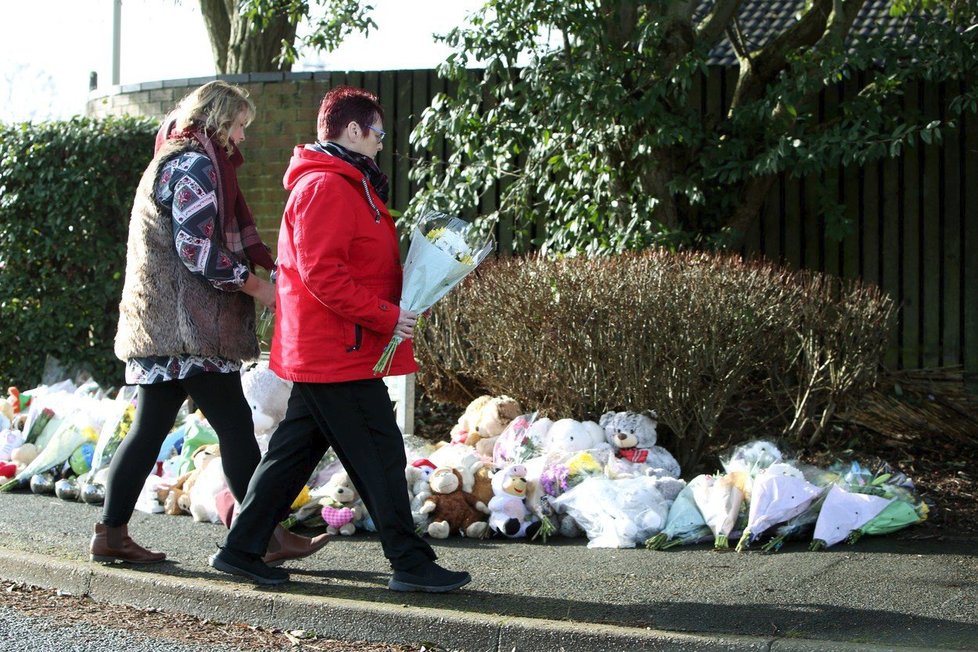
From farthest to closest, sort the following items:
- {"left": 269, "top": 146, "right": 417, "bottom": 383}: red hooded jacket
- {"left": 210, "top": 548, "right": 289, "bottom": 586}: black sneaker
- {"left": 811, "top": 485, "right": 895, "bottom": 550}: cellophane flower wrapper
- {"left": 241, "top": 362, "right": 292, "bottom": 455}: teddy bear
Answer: {"left": 241, "top": 362, "right": 292, "bottom": 455}: teddy bear, {"left": 811, "top": 485, "right": 895, "bottom": 550}: cellophane flower wrapper, {"left": 210, "top": 548, "right": 289, "bottom": 586}: black sneaker, {"left": 269, "top": 146, "right": 417, "bottom": 383}: red hooded jacket

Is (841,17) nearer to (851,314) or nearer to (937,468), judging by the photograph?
(851,314)

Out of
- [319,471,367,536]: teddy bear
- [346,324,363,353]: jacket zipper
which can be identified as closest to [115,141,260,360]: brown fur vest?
[346,324,363,353]: jacket zipper

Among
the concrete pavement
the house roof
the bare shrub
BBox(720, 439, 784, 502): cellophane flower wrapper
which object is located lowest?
Answer: the concrete pavement

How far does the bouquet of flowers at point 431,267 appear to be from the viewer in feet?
13.9

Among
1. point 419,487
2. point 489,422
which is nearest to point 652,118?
point 489,422

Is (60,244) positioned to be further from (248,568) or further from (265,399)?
(248,568)

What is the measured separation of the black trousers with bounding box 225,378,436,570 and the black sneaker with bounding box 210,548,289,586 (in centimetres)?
4

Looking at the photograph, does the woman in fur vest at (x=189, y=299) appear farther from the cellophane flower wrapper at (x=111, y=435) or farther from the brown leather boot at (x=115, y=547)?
the cellophane flower wrapper at (x=111, y=435)

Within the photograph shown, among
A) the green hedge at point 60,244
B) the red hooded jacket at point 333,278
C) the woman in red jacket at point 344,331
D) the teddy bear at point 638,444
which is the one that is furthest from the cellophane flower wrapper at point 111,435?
the green hedge at point 60,244

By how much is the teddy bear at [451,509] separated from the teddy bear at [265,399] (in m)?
1.24

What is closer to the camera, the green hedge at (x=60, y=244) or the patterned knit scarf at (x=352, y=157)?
the patterned knit scarf at (x=352, y=157)

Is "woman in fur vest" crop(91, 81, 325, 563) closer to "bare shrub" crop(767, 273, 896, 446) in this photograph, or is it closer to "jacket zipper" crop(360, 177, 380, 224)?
"jacket zipper" crop(360, 177, 380, 224)

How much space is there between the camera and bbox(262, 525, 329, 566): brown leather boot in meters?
4.78

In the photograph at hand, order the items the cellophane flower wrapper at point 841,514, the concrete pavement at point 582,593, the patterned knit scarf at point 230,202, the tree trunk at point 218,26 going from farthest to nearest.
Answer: the tree trunk at point 218,26 → the cellophane flower wrapper at point 841,514 → the patterned knit scarf at point 230,202 → the concrete pavement at point 582,593
